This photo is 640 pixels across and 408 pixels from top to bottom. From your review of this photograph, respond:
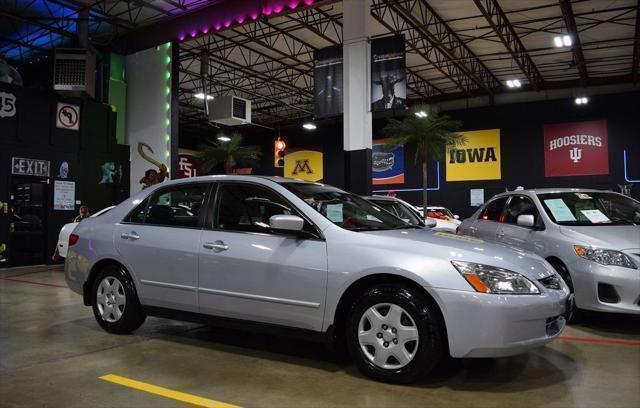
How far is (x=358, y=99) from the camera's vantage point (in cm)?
988

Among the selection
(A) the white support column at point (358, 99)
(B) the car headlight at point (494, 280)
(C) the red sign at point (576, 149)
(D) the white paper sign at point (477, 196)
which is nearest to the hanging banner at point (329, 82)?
(A) the white support column at point (358, 99)

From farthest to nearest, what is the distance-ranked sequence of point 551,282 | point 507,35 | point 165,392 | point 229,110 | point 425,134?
point 425,134
point 507,35
point 229,110
point 551,282
point 165,392

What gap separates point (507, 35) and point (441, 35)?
200cm

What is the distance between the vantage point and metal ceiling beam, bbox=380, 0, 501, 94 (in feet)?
47.2

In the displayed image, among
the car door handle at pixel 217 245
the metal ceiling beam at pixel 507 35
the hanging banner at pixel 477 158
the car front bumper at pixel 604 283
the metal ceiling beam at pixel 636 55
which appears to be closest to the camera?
the car door handle at pixel 217 245

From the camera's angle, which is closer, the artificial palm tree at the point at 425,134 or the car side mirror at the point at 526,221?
the car side mirror at the point at 526,221

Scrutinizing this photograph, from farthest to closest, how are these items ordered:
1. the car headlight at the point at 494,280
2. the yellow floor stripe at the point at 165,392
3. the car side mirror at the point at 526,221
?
the car side mirror at the point at 526,221, the car headlight at the point at 494,280, the yellow floor stripe at the point at 165,392

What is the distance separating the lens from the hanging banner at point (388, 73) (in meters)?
9.70

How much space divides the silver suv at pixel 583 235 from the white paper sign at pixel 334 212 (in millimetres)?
2373

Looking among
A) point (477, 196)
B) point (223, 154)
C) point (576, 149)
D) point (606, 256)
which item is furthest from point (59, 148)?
point (576, 149)

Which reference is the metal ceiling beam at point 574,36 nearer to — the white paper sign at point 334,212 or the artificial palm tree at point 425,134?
the artificial palm tree at point 425,134

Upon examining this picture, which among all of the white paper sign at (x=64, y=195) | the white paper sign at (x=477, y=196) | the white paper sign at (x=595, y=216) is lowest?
the white paper sign at (x=595, y=216)

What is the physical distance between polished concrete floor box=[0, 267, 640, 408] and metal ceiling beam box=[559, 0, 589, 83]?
11485 millimetres

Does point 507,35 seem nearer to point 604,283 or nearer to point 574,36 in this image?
point 574,36
